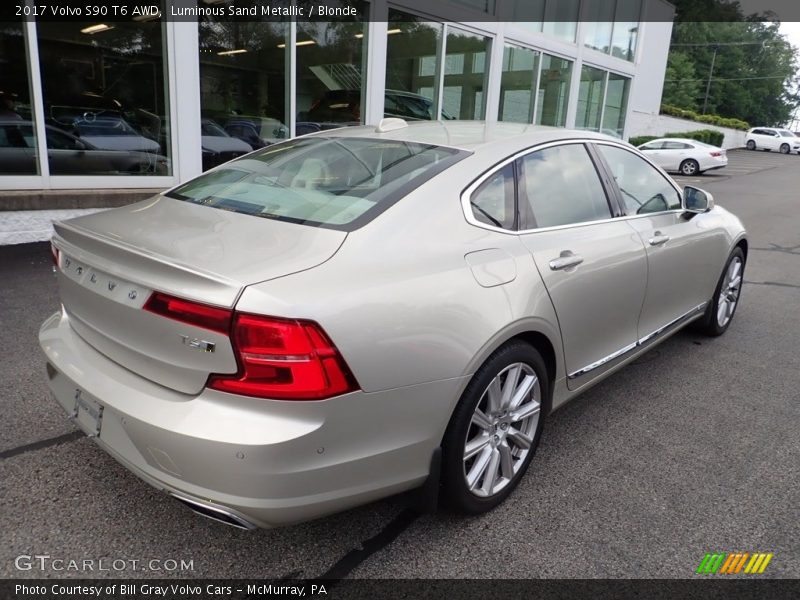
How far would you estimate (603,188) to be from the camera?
3.31m

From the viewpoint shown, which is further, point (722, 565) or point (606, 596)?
point (722, 565)

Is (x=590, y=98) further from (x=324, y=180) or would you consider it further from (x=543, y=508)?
(x=543, y=508)

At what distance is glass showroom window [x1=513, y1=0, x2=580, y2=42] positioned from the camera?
13.3 metres

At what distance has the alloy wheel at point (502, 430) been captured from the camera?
7.87 feet

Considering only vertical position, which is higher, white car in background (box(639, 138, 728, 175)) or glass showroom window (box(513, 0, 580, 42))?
glass showroom window (box(513, 0, 580, 42))

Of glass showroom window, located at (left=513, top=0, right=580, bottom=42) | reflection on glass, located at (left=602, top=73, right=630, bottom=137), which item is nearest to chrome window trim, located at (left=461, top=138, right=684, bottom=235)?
glass showroom window, located at (left=513, top=0, right=580, bottom=42)

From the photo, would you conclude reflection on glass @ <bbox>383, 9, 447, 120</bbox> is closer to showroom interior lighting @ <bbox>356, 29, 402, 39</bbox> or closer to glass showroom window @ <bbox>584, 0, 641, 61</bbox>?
showroom interior lighting @ <bbox>356, 29, 402, 39</bbox>

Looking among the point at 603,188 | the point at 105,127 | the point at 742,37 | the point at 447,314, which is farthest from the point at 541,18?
the point at 742,37

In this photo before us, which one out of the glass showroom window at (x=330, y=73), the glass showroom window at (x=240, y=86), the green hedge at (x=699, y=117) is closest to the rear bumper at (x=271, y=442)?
the glass showroom window at (x=240, y=86)

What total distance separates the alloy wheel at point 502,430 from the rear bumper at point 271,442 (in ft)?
0.89

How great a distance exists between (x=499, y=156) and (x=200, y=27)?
694 cm

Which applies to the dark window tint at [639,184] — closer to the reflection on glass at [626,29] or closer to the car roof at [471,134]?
the car roof at [471,134]

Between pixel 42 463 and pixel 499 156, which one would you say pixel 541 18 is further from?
pixel 42 463

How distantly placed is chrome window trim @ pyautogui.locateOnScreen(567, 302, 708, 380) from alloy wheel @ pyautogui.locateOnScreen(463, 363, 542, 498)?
1.26 feet
